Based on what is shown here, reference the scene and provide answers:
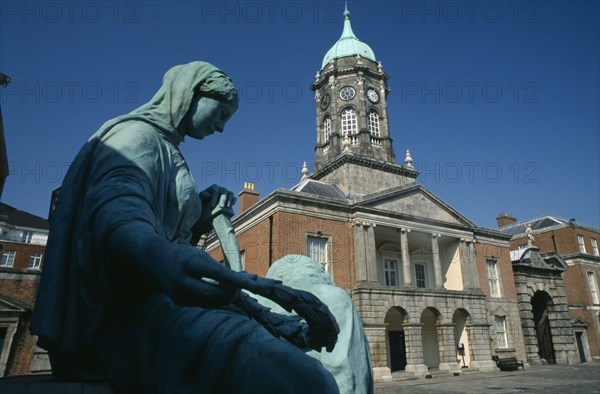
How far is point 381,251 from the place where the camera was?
27672 mm

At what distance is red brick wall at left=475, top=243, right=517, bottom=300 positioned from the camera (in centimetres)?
2830

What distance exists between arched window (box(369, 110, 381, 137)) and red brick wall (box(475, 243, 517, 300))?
1073 centimetres

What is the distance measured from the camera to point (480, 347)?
2544 centimetres

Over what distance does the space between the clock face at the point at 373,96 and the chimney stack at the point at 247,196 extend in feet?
38.0

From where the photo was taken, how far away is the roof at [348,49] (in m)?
33.2

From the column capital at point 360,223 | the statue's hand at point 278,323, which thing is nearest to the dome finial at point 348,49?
the column capital at point 360,223

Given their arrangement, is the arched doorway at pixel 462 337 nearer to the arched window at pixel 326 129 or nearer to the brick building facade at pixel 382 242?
the brick building facade at pixel 382 242

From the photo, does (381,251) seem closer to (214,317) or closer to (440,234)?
(440,234)

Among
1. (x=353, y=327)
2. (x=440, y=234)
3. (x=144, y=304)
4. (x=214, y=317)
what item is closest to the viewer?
(x=214, y=317)

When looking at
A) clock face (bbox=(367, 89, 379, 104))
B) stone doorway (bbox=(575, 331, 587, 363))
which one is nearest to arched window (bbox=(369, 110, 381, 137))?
clock face (bbox=(367, 89, 379, 104))

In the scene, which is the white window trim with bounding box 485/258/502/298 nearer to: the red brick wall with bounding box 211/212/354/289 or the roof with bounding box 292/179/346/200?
the roof with bounding box 292/179/346/200

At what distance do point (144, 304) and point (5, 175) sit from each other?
27147mm

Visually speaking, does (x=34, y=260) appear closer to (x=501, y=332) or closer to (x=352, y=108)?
(x=352, y=108)

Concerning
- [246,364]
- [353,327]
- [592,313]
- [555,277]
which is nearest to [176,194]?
[246,364]
